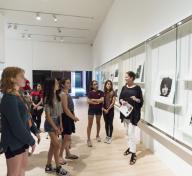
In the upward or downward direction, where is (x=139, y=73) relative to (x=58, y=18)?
downward

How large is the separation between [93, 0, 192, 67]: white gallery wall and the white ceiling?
3.08 feet

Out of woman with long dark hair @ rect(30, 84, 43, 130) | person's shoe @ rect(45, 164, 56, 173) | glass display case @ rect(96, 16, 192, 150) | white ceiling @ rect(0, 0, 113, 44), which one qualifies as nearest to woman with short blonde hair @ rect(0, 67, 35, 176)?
person's shoe @ rect(45, 164, 56, 173)

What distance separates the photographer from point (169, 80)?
10.3 feet

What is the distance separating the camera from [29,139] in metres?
1.97

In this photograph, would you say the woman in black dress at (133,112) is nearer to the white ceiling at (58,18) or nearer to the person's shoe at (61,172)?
the person's shoe at (61,172)

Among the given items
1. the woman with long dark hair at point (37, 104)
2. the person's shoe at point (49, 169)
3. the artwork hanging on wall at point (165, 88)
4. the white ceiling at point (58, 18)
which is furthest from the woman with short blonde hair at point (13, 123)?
the white ceiling at point (58, 18)

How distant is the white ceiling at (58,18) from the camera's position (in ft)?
22.7

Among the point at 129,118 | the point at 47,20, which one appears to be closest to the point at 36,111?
the point at 129,118

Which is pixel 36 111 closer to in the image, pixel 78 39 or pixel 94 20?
pixel 94 20

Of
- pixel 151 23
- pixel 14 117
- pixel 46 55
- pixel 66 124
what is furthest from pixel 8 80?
pixel 46 55

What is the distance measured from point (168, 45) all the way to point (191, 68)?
2.73 ft

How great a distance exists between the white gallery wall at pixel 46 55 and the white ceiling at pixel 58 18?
0.73 m

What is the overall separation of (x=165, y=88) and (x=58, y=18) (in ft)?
21.5

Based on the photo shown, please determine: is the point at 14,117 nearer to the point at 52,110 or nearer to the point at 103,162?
the point at 52,110
